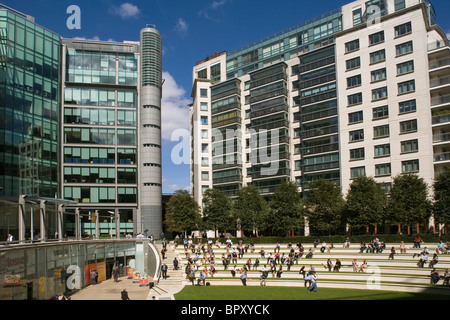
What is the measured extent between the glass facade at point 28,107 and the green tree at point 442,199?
54.8 m

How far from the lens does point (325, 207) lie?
5778 centimetres

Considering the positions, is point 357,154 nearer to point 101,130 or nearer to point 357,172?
point 357,172

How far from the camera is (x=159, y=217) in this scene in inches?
3059

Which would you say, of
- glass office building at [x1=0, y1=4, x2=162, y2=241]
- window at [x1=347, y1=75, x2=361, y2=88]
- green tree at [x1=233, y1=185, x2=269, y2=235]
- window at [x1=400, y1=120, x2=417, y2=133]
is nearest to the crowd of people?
green tree at [x1=233, y1=185, x2=269, y2=235]

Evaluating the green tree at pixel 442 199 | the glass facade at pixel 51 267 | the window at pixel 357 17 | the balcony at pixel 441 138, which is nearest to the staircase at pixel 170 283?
the glass facade at pixel 51 267

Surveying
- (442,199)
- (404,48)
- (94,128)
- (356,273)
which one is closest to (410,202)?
(442,199)

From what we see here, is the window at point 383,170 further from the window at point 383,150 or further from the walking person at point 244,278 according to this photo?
the walking person at point 244,278

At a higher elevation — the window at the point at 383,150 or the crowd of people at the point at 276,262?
the window at the point at 383,150

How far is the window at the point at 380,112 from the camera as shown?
63097 millimetres

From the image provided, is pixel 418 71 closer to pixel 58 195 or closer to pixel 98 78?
pixel 98 78

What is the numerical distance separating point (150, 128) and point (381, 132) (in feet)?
138
